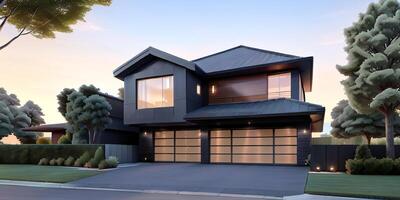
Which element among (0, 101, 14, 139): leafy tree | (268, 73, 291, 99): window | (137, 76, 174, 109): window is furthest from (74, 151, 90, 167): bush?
(0, 101, 14, 139): leafy tree

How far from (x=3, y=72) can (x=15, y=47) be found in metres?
1.83

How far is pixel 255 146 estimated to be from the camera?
2641 cm

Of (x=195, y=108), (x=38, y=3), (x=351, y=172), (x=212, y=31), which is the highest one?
(x=212, y=31)

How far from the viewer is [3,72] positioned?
21891mm

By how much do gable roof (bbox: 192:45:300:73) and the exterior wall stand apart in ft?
9.68

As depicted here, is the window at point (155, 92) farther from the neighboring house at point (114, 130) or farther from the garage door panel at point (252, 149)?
Result: the neighboring house at point (114, 130)

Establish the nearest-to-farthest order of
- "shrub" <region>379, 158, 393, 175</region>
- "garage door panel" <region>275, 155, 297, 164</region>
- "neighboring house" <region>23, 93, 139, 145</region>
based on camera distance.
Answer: "shrub" <region>379, 158, 393, 175</region>
"garage door panel" <region>275, 155, 297, 164</region>
"neighboring house" <region>23, 93, 139, 145</region>

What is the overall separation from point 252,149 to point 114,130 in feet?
51.4

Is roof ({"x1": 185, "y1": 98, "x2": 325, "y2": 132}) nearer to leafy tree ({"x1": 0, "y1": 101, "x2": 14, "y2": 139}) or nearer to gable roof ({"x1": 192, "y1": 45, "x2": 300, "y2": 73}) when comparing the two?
gable roof ({"x1": 192, "y1": 45, "x2": 300, "y2": 73})

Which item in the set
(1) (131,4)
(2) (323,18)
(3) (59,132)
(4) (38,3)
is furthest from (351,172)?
(3) (59,132)

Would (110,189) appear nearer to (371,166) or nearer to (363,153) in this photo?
(371,166)

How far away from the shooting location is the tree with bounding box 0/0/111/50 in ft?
42.9

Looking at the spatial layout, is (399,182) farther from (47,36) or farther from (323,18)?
(47,36)

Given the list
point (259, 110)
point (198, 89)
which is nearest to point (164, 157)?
point (198, 89)
